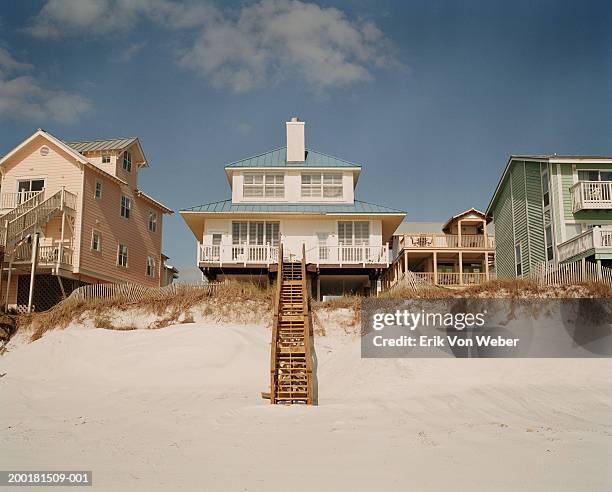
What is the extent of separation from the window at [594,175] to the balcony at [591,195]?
1.09 metres

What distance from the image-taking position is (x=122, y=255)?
34.0 m

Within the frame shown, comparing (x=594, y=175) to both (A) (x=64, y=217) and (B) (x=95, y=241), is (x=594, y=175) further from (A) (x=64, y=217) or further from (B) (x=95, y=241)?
(A) (x=64, y=217)

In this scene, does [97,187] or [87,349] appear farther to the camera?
[97,187]

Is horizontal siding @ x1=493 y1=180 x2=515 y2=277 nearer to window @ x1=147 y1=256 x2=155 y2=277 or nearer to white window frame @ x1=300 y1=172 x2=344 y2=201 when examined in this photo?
white window frame @ x1=300 y1=172 x2=344 y2=201

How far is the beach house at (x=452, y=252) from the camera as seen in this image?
1566 inches

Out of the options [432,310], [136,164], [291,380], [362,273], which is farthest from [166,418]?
[136,164]

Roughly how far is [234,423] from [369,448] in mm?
3652

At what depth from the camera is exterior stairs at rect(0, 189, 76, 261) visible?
27.0 metres

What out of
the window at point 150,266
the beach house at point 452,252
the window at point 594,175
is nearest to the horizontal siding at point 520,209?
the window at point 594,175

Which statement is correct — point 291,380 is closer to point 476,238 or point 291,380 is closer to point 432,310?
point 432,310

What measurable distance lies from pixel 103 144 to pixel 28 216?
8.32 metres

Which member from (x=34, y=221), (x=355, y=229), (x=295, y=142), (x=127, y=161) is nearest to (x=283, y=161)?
(x=295, y=142)

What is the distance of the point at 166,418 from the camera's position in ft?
46.2

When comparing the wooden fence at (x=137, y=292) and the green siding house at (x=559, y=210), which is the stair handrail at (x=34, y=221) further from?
the green siding house at (x=559, y=210)
